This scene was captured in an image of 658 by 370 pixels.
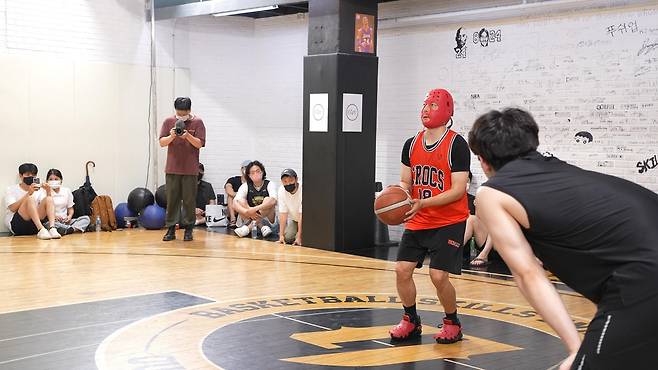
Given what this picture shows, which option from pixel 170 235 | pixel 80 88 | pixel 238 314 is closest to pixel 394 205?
pixel 238 314

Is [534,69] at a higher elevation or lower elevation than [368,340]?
higher

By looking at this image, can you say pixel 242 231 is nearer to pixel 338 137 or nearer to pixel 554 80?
pixel 338 137

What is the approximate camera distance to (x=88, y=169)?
13.4m

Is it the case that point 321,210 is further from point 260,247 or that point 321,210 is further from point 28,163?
point 28,163

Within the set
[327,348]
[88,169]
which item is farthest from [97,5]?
[327,348]

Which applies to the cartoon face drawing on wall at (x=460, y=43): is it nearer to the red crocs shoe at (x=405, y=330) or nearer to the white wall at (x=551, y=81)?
the white wall at (x=551, y=81)

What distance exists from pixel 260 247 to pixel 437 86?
3242 millimetres

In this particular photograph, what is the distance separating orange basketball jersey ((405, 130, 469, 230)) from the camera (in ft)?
19.6

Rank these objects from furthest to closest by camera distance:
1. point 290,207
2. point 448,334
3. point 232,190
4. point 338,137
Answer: point 232,190 < point 290,207 < point 338,137 < point 448,334

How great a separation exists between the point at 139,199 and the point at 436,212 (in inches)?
322

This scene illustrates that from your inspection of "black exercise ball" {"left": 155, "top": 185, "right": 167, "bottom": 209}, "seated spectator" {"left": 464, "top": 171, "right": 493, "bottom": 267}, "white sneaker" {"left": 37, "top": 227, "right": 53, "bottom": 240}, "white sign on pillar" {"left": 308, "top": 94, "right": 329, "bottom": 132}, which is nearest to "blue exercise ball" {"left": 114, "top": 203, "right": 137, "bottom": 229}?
"black exercise ball" {"left": 155, "top": 185, "right": 167, "bottom": 209}

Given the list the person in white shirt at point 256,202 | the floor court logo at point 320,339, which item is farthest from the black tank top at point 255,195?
the floor court logo at point 320,339

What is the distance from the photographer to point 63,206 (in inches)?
485

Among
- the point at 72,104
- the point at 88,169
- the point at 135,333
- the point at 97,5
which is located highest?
the point at 97,5
